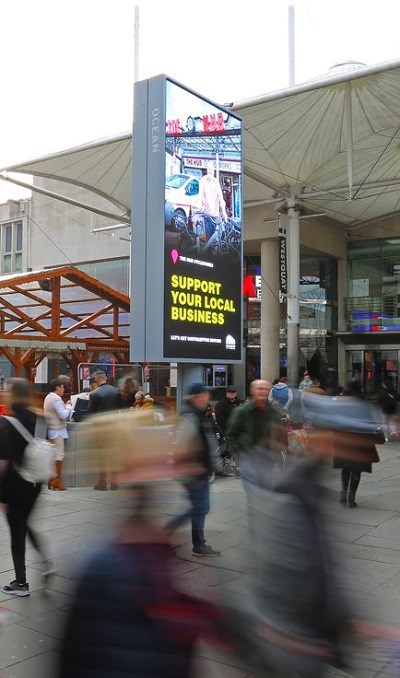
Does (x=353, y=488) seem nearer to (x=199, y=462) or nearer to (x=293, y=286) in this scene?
(x=199, y=462)

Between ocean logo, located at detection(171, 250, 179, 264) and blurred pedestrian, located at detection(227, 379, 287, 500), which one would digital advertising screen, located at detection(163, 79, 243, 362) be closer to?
ocean logo, located at detection(171, 250, 179, 264)

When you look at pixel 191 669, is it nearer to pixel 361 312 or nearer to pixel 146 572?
pixel 146 572

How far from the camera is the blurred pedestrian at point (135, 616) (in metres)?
1.91

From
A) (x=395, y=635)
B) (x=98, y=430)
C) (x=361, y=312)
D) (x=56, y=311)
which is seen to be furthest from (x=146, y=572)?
(x=361, y=312)

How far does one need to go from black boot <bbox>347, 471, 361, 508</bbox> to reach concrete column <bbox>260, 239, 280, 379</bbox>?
17.2 meters

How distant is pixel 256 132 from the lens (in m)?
21.1

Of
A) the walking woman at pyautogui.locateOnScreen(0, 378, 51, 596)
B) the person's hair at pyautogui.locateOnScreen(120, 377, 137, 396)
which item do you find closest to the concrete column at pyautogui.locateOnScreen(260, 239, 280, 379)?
the person's hair at pyautogui.locateOnScreen(120, 377, 137, 396)

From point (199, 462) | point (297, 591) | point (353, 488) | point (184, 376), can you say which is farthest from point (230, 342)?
point (297, 591)

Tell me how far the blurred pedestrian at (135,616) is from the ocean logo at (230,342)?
7883mm

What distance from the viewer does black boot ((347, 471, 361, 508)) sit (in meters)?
8.43

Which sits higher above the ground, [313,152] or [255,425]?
[313,152]

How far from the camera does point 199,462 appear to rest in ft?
18.1

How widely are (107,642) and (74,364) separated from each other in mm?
18432

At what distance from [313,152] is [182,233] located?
50.1ft
